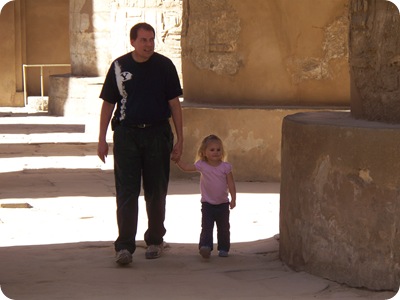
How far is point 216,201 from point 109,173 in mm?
4359

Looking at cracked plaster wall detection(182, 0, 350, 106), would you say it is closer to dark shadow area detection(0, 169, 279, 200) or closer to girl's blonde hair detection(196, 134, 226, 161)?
dark shadow area detection(0, 169, 279, 200)

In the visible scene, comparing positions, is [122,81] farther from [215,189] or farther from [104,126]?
[215,189]

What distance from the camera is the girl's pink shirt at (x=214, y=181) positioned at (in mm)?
5477

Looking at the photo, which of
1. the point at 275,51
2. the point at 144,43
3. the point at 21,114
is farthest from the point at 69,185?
the point at 21,114

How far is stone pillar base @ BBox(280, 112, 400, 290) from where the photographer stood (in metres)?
→ 4.49

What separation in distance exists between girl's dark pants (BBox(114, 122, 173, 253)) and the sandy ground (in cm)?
22

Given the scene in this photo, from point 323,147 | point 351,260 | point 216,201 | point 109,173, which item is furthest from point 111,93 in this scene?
point 109,173

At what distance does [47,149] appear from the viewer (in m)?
12.2

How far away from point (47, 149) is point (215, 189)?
699cm

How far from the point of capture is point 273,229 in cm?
647

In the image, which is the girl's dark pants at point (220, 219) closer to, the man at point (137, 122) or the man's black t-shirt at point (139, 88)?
the man at point (137, 122)

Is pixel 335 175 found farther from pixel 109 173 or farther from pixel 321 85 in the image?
pixel 109 173

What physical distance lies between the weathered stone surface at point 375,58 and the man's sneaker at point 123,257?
1432 millimetres

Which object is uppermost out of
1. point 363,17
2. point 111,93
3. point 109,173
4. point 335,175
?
point 363,17
